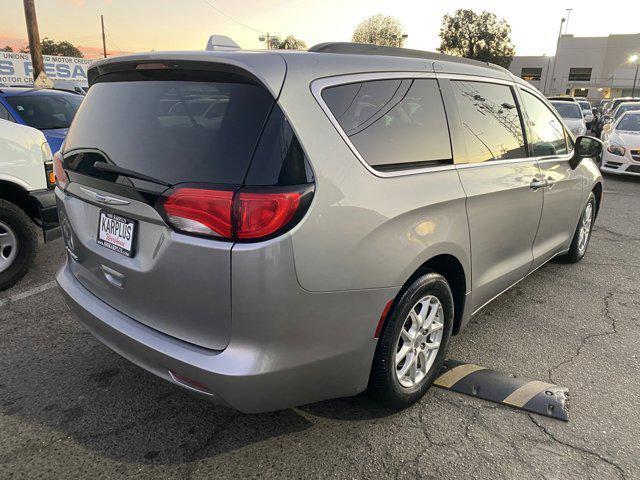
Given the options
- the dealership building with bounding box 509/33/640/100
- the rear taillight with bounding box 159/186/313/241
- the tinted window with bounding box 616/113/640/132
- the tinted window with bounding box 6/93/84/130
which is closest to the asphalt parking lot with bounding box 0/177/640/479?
the rear taillight with bounding box 159/186/313/241

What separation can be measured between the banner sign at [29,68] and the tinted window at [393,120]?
2951 centimetres

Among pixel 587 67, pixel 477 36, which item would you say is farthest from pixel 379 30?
pixel 587 67

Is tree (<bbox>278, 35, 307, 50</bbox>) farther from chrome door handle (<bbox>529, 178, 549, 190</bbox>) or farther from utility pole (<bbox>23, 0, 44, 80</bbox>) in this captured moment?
utility pole (<bbox>23, 0, 44, 80</bbox>)

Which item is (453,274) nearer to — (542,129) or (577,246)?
(542,129)

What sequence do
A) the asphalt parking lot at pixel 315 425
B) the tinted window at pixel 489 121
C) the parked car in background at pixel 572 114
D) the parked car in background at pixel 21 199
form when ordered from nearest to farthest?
the asphalt parking lot at pixel 315 425 < the tinted window at pixel 489 121 < the parked car in background at pixel 21 199 < the parked car in background at pixel 572 114

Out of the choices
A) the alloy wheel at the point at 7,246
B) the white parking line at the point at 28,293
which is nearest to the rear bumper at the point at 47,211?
the alloy wheel at the point at 7,246

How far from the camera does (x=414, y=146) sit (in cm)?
249

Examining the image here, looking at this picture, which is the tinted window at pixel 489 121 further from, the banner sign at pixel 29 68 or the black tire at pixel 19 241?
the banner sign at pixel 29 68

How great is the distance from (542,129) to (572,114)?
13.9 metres

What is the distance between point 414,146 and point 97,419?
7.13 ft

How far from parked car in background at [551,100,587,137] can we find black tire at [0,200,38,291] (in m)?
15.0

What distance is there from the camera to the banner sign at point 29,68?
27938mm

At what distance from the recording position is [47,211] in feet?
14.4

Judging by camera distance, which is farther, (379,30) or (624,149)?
(379,30)
